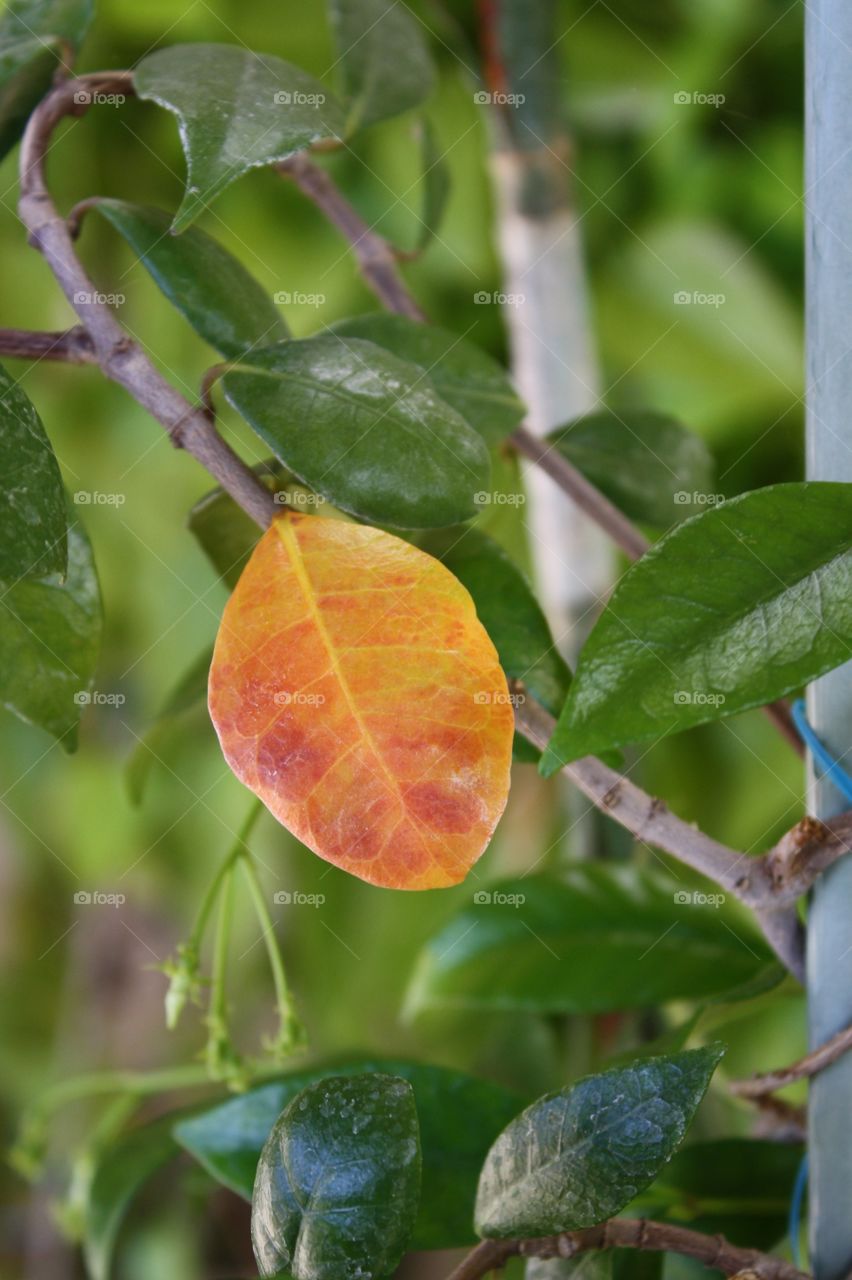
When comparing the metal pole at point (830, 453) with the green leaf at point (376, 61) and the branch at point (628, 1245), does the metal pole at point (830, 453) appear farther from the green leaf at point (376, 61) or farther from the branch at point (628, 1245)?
the green leaf at point (376, 61)

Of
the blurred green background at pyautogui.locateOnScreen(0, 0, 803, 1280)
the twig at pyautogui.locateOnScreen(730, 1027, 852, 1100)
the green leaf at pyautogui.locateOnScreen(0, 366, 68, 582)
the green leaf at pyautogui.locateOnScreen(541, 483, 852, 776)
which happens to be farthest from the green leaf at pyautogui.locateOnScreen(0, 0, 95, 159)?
the blurred green background at pyautogui.locateOnScreen(0, 0, 803, 1280)

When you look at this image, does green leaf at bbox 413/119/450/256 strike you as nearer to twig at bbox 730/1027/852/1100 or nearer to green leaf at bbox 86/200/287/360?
green leaf at bbox 86/200/287/360

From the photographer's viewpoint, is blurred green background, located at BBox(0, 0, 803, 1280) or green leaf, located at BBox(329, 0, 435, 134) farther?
blurred green background, located at BBox(0, 0, 803, 1280)

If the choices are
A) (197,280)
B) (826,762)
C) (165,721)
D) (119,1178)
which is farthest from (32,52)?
(119,1178)

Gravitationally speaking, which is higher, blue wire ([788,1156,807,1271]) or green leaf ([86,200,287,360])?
green leaf ([86,200,287,360])

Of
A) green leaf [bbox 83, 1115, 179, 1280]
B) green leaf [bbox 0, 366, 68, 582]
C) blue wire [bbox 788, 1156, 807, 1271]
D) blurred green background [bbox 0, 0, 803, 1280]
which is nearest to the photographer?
green leaf [bbox 0, 366, 68, 582]

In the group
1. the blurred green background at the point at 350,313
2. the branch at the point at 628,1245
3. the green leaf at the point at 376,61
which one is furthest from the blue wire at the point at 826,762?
the blurred green background at the point at 350,313

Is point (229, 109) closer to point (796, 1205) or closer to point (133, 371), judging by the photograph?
point (133, 371)

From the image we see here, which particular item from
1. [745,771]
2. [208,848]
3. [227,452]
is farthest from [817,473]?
[208,848]
